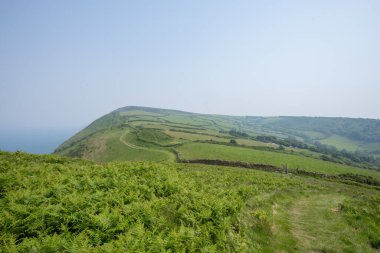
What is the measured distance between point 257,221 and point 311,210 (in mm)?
8881

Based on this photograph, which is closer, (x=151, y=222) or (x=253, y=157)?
(x=151, y=222)

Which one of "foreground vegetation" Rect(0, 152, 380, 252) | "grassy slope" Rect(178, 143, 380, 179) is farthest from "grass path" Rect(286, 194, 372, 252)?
"grassy slope" Rect(178, 143, 380, 179)

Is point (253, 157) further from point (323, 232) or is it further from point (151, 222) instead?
point (151, 222)

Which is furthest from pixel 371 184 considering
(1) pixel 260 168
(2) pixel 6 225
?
(2) pixel 6 225

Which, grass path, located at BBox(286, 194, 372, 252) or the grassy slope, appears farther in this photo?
the grassy slope

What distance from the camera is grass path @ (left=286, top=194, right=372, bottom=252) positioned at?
1310cm

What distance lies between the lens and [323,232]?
1530 cm

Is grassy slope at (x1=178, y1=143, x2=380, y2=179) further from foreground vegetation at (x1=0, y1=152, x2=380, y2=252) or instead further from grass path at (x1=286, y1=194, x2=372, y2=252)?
foreground vegetation at (x1=0, y1=152, x2=380, y2=252)

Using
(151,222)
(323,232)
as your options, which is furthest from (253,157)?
(151,222)

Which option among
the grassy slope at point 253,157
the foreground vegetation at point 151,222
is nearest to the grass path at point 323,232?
the foreground vegetation at point 151,222

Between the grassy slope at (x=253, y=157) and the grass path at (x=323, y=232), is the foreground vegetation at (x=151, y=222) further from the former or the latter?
the grassy slope at (x=253, y=157)

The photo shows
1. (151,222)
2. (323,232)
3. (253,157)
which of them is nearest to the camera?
(151,222)

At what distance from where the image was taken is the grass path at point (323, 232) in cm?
1310

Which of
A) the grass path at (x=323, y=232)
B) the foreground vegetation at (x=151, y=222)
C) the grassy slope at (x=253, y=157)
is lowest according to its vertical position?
the grassy slope at (x=253, y=157)
